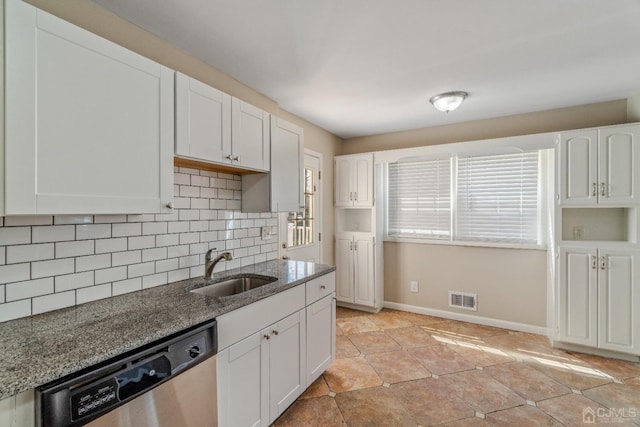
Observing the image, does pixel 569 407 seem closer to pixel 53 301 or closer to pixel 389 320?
pixel 389 320

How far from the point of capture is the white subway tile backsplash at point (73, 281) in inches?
55.4

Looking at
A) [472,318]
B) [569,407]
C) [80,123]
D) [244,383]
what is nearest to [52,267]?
[80,123]

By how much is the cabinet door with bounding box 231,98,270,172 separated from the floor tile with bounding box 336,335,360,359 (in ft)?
6.25

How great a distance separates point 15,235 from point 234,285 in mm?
1231

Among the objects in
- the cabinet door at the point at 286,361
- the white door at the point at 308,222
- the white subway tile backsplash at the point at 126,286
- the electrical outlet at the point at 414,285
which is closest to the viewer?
the white subway tile backsplash at the point at 126,286

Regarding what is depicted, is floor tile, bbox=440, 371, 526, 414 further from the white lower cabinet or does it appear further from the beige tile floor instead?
the white lower cabinet

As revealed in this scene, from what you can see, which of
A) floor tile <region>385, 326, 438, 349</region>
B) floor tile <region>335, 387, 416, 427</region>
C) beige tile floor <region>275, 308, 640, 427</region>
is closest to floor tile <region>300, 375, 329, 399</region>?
beige tile floor <region>275, 308, 640, 427</region>

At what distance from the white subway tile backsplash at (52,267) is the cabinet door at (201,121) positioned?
0.77 m

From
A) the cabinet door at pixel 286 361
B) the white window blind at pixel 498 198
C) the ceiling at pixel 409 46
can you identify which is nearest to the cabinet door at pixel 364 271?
the white window blind at pixel 498 198

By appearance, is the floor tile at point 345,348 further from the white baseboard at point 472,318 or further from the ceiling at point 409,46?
the ceiling at point 409,46

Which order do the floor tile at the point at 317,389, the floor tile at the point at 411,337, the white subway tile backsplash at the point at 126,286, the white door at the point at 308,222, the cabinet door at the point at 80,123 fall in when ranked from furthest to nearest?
the white door at the point at 308,222 → the floor tile at the point at 411,337 → the floor tile at the point at 317,389 → the white subway tile backsplash at the point at 126,286 → the cabinet door at the point at 80,123

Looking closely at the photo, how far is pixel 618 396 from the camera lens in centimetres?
218

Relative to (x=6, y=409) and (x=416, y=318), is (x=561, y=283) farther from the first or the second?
(x=6, y=409)

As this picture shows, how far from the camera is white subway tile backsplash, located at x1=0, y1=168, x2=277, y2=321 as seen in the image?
1.30m
